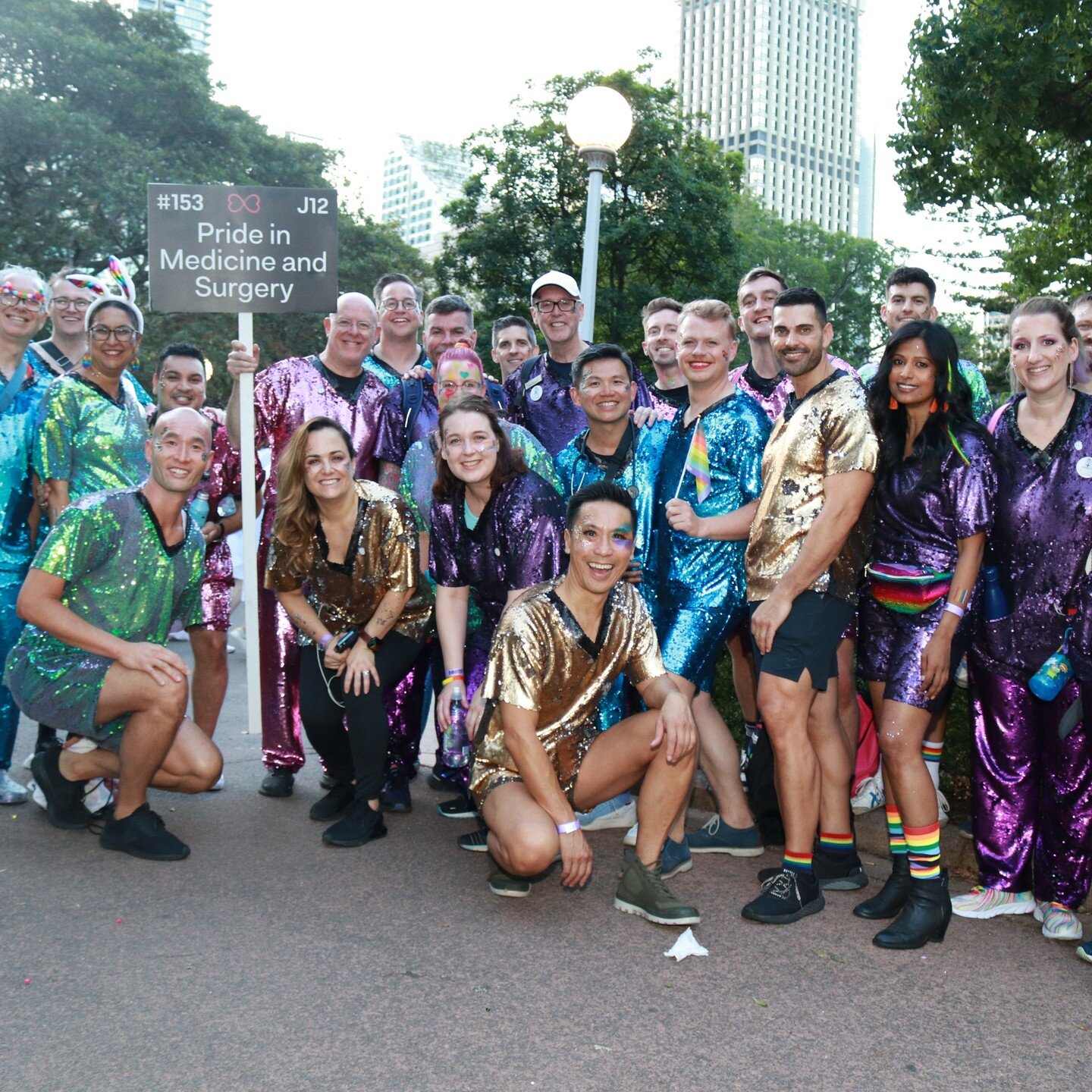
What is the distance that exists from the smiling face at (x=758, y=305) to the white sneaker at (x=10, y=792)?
3.78 m

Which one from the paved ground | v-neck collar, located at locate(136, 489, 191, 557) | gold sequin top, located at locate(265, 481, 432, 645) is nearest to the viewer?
the paved ground

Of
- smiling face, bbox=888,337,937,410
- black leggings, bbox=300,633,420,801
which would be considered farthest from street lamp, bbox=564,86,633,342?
smiling face, bbox=888,337,937,410

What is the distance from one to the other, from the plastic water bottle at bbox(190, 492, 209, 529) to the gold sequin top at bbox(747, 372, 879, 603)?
2777 millimetres

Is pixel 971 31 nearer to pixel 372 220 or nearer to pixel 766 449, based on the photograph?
pixel 766 449

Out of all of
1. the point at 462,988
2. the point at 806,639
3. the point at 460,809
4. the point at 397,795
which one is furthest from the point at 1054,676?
the point at 397,795

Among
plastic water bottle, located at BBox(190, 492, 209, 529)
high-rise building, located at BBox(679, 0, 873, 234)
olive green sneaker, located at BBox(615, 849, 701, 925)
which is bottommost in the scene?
olive green sneaker, located at BBox(615, 849, 701, 925)

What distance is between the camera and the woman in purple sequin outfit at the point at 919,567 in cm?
361

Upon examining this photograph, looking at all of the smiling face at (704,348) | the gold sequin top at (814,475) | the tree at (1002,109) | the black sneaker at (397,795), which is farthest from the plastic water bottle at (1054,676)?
the tree at (1002,109)

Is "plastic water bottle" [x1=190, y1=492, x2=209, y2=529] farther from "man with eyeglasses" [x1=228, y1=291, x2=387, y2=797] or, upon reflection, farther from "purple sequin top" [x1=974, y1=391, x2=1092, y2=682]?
"purple sequin top" [x1=974, y1=391, x2=1092, y2=682]

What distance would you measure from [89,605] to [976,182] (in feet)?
26.9

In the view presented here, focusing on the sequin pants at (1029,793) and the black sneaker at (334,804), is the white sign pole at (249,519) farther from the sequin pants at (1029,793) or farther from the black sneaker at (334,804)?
the sequin pants at (1029,793)

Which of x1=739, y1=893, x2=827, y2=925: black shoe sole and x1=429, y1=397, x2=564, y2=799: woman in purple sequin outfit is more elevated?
x1=429, y1=397, x2=564, y2=799: woman in purple sequin outfit

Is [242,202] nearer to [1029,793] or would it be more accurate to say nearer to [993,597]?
[993,597]

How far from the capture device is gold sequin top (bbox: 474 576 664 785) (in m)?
3.79
